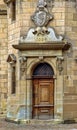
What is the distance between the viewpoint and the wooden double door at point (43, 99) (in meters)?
23.3

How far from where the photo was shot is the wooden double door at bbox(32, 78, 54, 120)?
23312mm

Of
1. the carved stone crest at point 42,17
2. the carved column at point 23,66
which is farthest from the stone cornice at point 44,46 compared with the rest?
the carved stone crest at point 42,17

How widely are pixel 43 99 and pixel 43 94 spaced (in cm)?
24

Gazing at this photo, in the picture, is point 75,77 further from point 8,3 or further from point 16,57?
point 8,3

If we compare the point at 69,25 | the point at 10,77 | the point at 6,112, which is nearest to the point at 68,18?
the point at 69,25

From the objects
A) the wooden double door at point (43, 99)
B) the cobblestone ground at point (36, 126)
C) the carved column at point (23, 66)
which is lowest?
the cobblestone ground at point (36, 126)

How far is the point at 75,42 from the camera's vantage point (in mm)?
23266

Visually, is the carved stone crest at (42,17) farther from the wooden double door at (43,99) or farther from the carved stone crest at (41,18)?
the wooden double door at (43,99)

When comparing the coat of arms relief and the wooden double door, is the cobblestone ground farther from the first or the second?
the coat of arms relief

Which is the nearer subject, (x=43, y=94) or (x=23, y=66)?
(x=23, y=66)

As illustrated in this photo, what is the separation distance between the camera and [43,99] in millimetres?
23375

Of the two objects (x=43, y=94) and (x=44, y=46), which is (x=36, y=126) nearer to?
(x=43, y=94)

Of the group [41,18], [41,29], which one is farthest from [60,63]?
[41,18]

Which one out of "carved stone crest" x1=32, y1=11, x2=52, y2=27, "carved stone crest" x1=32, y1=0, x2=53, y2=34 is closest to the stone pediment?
"carved stone crest" x1=32, y1=0, x2=53, y2=34
